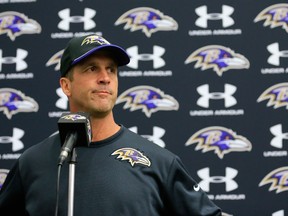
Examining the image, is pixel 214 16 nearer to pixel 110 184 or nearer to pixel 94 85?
pixel 94 85

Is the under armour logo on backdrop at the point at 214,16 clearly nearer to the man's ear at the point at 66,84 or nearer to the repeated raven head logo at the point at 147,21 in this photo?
the repeated raven head logo at the point at 147,21

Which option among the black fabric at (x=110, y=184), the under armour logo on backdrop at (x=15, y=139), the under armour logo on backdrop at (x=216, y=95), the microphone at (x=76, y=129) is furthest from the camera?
the under armour logo on backdrop at (x=15, y=139)

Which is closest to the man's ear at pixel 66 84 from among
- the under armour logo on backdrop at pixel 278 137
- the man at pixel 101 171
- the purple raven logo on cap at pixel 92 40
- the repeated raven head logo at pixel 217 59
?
the man at pixel 101 171

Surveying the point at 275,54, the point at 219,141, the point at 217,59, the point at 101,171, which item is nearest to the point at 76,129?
the point at 101,171

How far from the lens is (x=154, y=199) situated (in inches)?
53.2

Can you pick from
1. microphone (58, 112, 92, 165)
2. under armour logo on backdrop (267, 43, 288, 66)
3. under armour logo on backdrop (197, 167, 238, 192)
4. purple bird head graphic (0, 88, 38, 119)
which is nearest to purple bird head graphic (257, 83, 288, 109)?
under armour logo on backdrop (267, 43, 288, 66)

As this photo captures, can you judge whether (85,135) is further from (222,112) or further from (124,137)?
(222,112)

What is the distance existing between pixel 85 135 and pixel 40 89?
1656 millimetres

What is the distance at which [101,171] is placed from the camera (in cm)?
135

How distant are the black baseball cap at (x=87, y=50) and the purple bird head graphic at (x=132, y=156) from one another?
0.28 m

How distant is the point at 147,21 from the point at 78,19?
392 millimetres

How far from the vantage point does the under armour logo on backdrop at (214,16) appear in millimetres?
2660

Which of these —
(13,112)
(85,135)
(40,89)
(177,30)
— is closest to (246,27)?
(177,30)

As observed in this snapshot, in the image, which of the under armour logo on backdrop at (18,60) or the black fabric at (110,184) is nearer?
the black fabric at (110,184)
